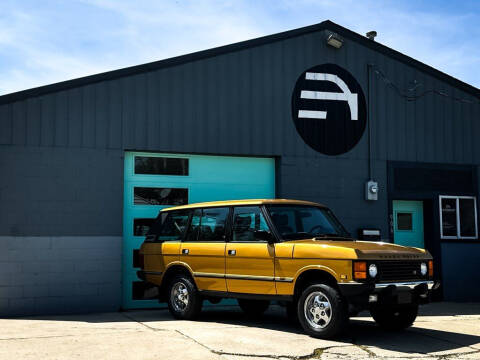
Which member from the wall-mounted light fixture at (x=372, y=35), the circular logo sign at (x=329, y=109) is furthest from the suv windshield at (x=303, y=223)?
the wall-mounted light fixture at (x=372, y=35)

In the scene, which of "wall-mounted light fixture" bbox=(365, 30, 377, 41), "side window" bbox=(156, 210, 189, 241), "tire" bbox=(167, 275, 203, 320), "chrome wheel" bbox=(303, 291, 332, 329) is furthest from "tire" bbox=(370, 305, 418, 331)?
"wall-mounted light fixture" bbox=(365, 30, 377, 41)

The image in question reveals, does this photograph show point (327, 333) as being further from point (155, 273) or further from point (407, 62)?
point (407, 62)

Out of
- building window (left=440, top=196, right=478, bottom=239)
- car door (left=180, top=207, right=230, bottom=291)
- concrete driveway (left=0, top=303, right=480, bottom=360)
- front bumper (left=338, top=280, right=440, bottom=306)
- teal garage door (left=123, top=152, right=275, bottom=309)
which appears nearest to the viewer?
concrete driveway (left=0, top=303, right=480, bottom=360)

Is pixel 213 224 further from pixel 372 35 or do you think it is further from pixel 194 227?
pixel 372 35

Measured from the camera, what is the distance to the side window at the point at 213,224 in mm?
9758

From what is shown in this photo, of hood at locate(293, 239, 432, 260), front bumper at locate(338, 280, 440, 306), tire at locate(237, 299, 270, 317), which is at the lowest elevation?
tire at locate(237, 299, 270, 317)

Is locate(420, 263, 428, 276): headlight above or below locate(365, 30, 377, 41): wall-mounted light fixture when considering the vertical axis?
below

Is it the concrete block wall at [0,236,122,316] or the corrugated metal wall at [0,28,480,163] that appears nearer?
the concrete block wall at [0,236,122,316]

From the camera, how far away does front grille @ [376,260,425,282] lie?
8188mm

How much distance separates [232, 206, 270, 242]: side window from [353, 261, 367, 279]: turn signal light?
5.14 feet

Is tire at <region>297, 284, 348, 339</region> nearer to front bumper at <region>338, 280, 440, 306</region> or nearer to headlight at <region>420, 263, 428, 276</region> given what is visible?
front bumper at <region>338, 280, 440, 306</region>

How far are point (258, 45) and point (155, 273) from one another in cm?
556

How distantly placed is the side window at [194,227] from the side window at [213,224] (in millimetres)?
93

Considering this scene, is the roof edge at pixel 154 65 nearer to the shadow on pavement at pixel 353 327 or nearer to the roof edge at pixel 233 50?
the roof edge at pixel 233 50
